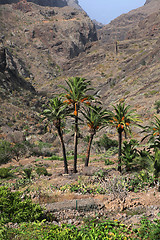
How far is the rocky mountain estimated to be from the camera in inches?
1672

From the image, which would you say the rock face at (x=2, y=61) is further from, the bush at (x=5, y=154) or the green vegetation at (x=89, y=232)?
the green vegetation at (x=89, y=232)

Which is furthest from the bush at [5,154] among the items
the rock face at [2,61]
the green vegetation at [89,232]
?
the rock face at [2,61]

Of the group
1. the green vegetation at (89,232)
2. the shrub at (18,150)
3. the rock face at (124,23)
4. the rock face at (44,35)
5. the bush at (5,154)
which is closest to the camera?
the green vegetation at (89,232)

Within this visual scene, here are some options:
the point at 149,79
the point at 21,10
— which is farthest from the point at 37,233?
the point at 21,10

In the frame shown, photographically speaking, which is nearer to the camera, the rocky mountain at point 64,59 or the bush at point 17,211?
the bush at point 17,211

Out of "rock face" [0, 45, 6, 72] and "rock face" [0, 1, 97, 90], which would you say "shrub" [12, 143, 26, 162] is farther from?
"rock face" [0, 1, 97, 90]

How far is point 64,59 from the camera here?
357ft

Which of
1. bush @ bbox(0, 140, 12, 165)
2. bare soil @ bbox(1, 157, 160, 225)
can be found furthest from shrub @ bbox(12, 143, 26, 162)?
bare soil @ bbox(1, 157, 160, 225)

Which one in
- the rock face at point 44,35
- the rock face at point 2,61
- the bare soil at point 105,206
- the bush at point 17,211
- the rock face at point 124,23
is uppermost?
the rock face at point 124,23

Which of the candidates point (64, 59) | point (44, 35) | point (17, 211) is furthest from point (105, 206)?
point (44, 35)

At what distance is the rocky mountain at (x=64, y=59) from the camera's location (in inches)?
1672

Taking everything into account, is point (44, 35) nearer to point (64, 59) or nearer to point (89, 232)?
point (64, 59)

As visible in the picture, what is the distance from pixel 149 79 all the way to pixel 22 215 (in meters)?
46.8

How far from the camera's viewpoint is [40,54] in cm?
10288
